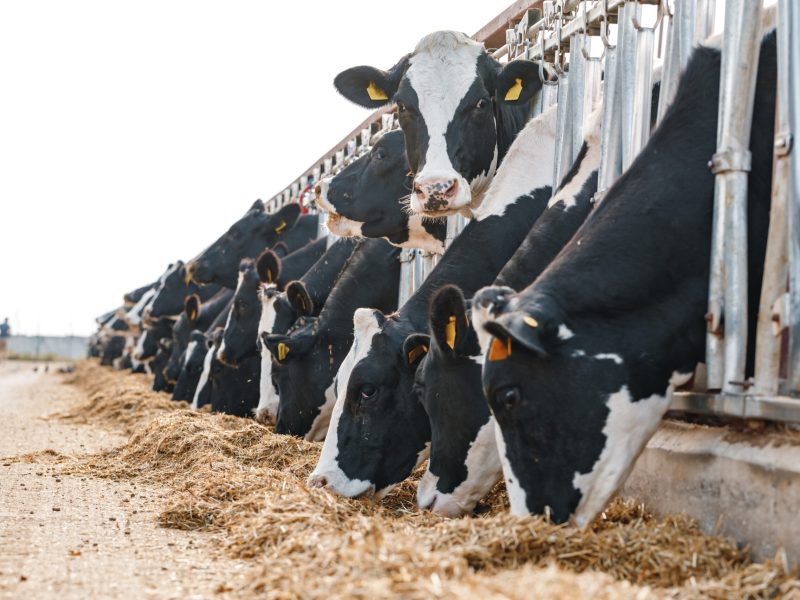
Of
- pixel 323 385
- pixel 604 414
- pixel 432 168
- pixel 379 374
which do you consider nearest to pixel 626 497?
pixel 604 414

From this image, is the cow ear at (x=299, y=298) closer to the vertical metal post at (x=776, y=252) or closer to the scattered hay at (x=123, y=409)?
the scattered hay at (x=123, y=409)

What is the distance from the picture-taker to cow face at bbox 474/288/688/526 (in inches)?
155

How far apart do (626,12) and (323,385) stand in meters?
4.08

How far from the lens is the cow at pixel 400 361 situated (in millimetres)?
5938

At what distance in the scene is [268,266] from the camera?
11555mm

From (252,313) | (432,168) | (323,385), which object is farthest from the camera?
(252,313)

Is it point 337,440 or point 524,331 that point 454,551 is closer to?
point 524,331

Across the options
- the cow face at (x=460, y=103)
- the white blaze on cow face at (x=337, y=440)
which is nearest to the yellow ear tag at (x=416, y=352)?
the white blaze on cow face at (x=337, y=440)

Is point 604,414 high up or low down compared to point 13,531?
up

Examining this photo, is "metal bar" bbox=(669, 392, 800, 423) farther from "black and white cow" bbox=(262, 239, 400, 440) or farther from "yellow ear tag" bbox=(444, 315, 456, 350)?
"black and white cow" bbox=(262, 239, 400, 440)

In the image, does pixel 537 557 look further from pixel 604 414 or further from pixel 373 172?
pixel 373 172

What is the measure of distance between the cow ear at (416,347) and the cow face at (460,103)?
120 cm

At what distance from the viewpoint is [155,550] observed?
4387mm

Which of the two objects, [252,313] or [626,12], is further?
[252,313]
